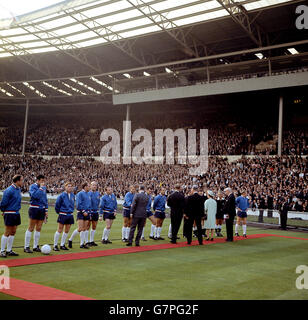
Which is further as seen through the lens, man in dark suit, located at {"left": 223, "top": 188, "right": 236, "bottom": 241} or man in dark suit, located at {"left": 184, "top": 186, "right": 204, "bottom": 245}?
man in dark suit, located at {"left": 223, "top": 188, "right": 236, "bottom": 241}

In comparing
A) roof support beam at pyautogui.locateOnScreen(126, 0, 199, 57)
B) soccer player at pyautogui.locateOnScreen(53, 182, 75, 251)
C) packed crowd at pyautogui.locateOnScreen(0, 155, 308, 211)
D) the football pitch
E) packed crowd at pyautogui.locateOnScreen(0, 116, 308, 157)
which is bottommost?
the football pitch

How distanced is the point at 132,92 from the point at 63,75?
11.0 metres

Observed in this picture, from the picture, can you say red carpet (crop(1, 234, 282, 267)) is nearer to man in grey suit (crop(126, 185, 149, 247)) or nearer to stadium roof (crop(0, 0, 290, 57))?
man in grey suit (crop(126, 185, 149, 247))

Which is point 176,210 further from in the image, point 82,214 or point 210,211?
point 82,214

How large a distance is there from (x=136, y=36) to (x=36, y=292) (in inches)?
1237

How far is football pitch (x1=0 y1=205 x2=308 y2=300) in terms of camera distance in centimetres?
665

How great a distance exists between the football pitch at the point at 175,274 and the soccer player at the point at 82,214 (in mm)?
433

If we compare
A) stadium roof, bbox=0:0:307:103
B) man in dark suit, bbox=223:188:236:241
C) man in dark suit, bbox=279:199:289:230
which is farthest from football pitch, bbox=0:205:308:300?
stadium roof, bbox=0:0:307:103

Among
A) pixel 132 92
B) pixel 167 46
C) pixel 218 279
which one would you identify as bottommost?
pixel 218 279

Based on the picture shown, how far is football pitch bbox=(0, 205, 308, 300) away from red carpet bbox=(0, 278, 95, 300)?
6.4 inches

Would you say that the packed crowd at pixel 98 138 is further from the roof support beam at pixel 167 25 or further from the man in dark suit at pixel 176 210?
the man in dark suit at pixel 176 210
